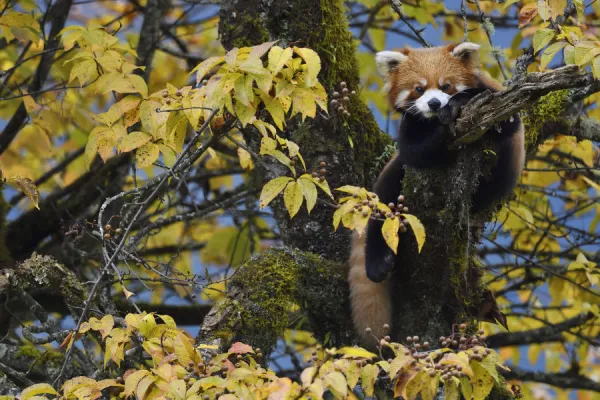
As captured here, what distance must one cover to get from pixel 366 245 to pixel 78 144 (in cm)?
320

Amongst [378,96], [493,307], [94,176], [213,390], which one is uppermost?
[378,96]

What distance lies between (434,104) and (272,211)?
122 cm

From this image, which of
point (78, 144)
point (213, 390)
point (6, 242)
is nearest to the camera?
point (213, 390)

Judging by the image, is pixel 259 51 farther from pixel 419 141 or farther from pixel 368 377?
pixel 419 141

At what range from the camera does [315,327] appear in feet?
15.3

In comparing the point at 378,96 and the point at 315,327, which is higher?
the point at 378,96

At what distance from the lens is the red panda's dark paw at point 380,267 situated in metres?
4.36

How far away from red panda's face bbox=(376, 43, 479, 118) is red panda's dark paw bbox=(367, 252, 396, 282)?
800 millimetres

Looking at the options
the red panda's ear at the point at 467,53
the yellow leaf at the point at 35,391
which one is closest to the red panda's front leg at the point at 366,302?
the red panda's ear at the point at 467,53

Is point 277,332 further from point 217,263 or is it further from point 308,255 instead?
point 217,263

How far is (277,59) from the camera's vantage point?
9.75ft

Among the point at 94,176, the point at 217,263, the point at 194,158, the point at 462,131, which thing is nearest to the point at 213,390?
the point at 194,158

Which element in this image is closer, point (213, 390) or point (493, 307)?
point (213, 390)

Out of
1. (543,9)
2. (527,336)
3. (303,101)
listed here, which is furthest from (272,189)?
(527,336)
